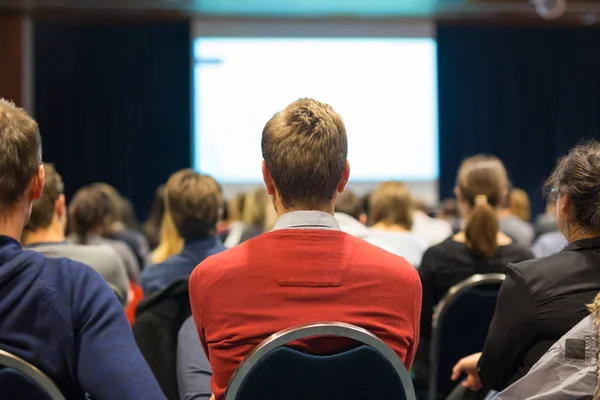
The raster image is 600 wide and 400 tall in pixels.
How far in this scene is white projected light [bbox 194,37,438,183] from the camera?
8320 mm

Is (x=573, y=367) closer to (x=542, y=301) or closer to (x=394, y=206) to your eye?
(x=542, y=301)

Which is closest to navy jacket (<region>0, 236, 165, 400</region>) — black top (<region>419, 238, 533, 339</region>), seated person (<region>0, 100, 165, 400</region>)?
seated person (<region>0, 100, 165, 400</region>)

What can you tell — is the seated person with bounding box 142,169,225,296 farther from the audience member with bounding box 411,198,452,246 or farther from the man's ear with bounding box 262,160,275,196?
the audience member with bounding box 411,198,452,246

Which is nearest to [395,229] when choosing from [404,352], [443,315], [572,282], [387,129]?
[443,315]

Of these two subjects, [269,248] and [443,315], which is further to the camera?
[443,315]

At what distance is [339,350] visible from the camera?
3.95ft

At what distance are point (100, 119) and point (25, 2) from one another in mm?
1679

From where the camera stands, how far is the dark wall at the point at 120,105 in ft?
29.5

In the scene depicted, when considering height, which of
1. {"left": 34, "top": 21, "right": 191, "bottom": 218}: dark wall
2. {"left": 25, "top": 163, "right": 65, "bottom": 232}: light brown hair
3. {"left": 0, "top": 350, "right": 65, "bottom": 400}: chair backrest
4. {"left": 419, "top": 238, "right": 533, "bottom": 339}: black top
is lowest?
{"left": 419, "top": 238, "right": 533, "bottom": 339}: black top

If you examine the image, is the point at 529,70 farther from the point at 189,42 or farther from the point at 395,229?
the point at 395,229

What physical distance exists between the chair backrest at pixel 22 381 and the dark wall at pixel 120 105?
803 centimetres

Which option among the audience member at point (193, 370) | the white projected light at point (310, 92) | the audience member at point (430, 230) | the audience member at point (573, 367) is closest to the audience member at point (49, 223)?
the audience member at point (193, 370)

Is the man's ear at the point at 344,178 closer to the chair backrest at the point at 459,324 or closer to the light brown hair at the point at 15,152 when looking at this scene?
the light brown hair at the point at 15,152

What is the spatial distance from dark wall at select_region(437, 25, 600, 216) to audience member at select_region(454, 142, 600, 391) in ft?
25.1
